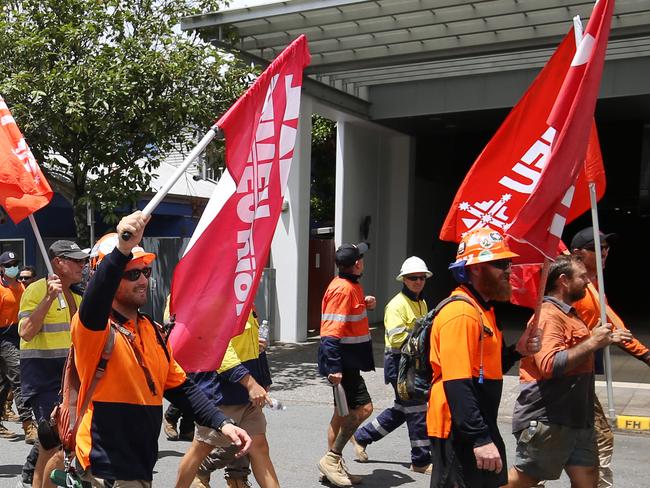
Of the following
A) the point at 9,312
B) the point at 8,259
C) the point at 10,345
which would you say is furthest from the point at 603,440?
the point at 8,259

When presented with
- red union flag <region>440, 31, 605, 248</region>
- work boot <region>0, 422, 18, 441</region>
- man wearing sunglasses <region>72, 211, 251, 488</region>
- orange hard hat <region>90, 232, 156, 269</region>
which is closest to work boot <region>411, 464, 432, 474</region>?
red union flag <region>440, 31, 605, 248</region>

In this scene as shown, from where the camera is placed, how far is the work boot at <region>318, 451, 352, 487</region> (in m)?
6.20

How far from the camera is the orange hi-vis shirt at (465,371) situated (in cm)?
349

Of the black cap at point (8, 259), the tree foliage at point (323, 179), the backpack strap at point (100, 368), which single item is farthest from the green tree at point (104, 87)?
the tree foliage at point (323, 179)

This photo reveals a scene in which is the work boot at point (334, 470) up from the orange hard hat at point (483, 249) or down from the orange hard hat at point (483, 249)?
down

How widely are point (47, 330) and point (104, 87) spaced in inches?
202

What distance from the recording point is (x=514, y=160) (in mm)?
5023

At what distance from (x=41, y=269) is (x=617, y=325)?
47.7ft

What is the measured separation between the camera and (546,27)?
12445 mm

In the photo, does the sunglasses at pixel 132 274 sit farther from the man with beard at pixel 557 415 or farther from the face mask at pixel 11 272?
the face mask at pixel 11 272

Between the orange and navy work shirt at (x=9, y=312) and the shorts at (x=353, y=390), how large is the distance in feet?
12.2

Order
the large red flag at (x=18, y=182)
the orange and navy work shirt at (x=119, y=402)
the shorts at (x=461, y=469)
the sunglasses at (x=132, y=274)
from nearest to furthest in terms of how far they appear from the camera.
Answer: the orange and navy work shirt at (x=119, y=402) < the sunglasses at (x=132, y=274) < the shorts at (x=461, y=469) < the large red flag at (x=18, y=182)

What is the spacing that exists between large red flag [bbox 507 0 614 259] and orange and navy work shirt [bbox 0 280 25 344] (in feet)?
19.6

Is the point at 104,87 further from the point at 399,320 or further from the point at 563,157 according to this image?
the point at 563,157
